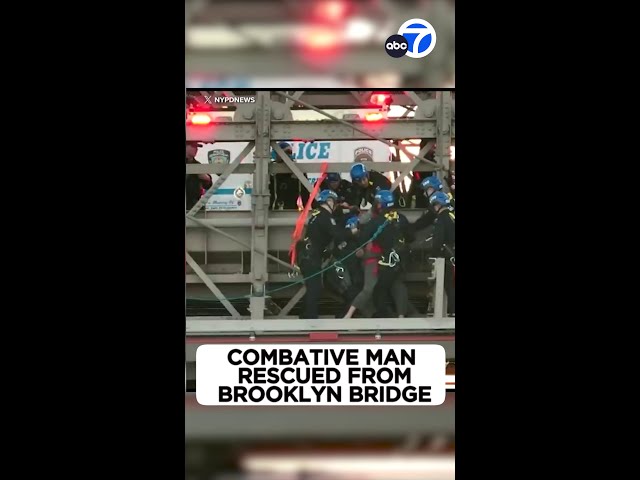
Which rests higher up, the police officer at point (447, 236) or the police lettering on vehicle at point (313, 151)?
the police lettering on vehicle at point (313, 151)

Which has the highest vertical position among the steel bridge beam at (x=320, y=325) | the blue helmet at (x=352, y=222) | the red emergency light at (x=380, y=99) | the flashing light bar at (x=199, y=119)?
the red emergency light at (x=380, y=99)

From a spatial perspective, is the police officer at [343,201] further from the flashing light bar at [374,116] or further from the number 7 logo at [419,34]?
the number 7 logo at [419,34]

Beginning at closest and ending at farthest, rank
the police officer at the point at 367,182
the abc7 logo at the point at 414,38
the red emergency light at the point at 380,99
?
the abc7 logo at the point at 414,38 < the red emergency light at the point at 380,99 < the police officer at the point at 367,182

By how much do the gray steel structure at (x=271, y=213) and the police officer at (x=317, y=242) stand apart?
3.0 inches

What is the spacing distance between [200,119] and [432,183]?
1.41 meters

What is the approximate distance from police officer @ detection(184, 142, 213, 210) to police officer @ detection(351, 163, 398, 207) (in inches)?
34.0

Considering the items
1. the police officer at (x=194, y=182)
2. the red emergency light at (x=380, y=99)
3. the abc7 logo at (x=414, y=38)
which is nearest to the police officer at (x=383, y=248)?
the red emergency light at (x=380, y=99)

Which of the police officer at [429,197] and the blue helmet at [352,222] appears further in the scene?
the blue helmet at [352,222]

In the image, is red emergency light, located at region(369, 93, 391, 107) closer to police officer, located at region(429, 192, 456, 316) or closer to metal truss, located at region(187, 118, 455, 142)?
metal truss, located at region(187, 118, 455, 142)

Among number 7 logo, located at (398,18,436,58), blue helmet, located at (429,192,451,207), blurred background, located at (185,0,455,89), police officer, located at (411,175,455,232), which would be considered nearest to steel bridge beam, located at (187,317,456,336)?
police officer, located at (411,175,455,232)

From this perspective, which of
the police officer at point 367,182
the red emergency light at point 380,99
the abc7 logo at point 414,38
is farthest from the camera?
the police officer at point 367,182

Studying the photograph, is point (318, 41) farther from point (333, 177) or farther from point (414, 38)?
point (333, 177)

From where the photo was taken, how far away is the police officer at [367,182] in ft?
16.0

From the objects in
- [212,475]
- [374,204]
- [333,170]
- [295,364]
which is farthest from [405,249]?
[212,475]
